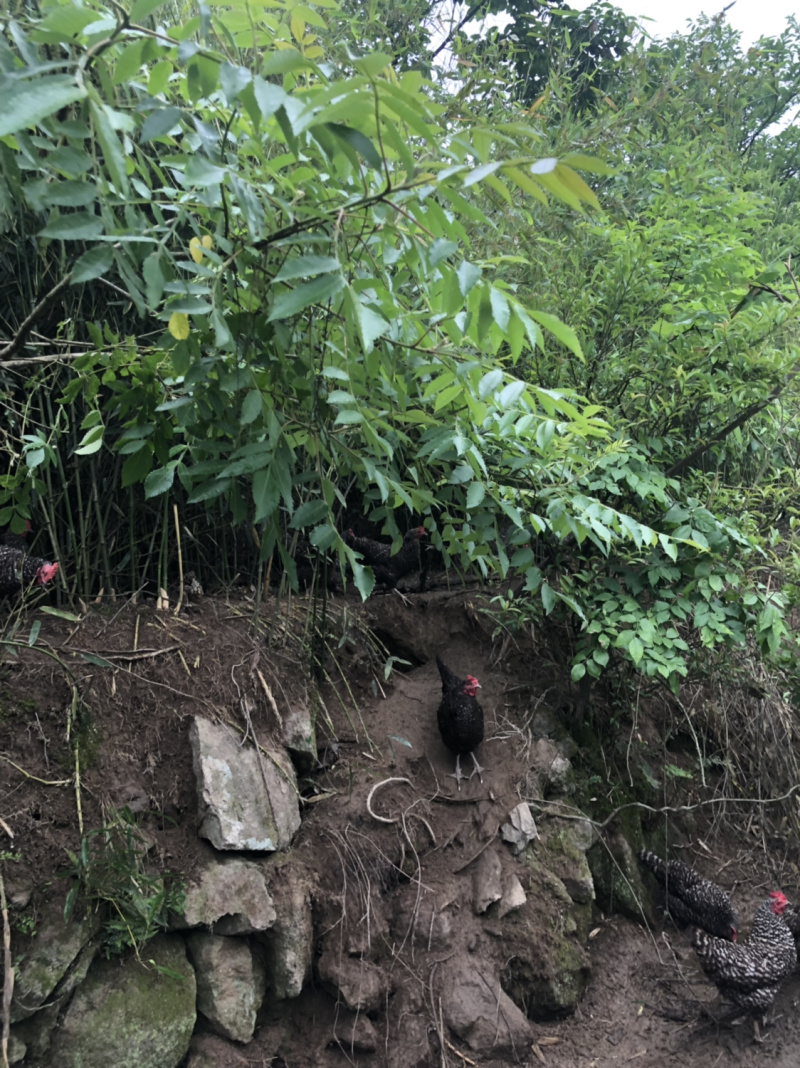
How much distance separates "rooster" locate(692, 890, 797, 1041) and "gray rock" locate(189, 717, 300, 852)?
157 centimetres

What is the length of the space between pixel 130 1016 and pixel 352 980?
659mm

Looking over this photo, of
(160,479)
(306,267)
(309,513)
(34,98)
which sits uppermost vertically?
(34,98)

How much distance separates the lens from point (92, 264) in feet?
3.32

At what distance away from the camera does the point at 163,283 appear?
1045 millimetres

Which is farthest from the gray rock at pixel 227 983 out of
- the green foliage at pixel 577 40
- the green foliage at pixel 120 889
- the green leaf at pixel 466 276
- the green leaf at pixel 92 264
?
the green foliage at pixel 577 40

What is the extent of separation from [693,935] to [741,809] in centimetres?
72

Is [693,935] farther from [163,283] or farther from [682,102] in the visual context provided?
[682,102]

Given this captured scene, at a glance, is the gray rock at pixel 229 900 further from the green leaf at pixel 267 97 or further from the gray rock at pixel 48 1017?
the green leaf at pixel 267 97

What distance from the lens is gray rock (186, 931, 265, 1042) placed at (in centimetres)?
184

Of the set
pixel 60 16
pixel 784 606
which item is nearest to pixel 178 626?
pixel 60 16

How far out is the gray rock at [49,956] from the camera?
159 cm

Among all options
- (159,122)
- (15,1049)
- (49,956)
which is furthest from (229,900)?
(159,122)

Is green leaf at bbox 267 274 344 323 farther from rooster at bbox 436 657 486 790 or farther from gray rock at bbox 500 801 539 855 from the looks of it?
gray rock at bbox 500 801 539 855

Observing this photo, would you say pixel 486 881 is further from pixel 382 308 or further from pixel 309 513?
pixel 382 308
